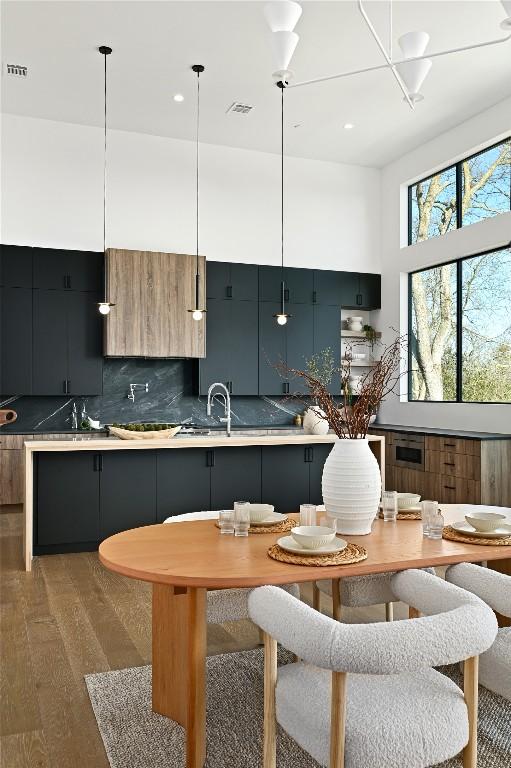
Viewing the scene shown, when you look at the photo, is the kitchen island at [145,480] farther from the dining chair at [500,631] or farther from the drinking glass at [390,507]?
the dining chair at [500,631]

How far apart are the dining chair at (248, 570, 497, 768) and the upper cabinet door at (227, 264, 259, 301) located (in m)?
5.43

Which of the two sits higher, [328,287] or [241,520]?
[328,287]

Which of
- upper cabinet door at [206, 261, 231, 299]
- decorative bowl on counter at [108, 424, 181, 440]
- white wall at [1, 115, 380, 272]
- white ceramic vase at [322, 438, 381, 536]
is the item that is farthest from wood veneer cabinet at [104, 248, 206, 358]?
white ceramic vase at [322, 438, 381, 536]

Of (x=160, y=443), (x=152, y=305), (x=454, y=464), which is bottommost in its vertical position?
(x=454, y=464)

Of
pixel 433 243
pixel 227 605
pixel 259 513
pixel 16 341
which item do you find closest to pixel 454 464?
pixel 433 243

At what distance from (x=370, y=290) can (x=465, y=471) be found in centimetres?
287

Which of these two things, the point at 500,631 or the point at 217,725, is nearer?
the point at 500,631

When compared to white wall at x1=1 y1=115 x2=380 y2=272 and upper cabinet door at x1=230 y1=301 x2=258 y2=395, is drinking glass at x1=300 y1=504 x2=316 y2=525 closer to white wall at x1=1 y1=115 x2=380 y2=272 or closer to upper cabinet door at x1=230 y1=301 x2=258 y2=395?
upper cabinet door at x1=230 y1=301 x2=258 y2=395

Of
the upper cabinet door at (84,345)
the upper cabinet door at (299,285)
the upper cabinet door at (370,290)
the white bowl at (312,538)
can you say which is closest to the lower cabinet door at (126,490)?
the upper cabinet door at (84,345)

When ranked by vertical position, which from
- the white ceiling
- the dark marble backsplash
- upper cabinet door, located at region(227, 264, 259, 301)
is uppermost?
the white ceiling

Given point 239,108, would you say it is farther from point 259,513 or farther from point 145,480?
point 259,513

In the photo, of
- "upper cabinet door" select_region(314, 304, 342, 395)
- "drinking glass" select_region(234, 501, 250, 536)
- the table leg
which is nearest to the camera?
the table leg

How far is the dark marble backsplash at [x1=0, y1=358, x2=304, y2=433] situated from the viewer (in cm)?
648

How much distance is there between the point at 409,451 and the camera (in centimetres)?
636
